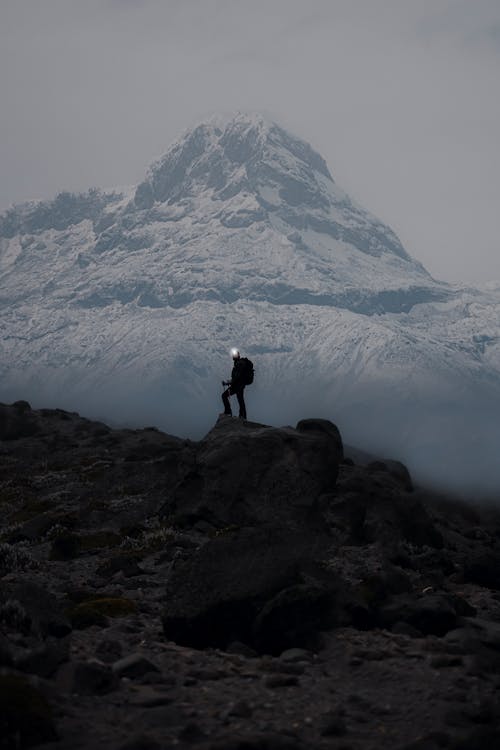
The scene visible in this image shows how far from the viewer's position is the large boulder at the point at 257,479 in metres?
34.8

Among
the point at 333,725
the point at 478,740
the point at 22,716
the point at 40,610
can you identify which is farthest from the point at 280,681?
the point at 40,610

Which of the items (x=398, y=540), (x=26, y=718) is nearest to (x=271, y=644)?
(x=26, y=718)

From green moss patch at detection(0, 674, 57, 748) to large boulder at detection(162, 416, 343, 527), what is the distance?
20308 mm

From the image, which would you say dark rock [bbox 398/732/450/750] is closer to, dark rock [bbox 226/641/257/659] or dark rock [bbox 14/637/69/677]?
dark rock [bbox 226/641/257/659]

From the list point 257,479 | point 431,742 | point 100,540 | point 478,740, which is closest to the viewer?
point 478,740

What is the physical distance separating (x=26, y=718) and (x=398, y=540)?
28107mm

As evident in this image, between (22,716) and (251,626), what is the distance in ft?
24.7

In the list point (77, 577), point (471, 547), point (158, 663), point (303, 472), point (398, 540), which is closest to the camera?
point (158, 663)

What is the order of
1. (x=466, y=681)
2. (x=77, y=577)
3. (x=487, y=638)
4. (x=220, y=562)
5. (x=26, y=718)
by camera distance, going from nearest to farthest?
(x=26, y=718) → (x=466, y=681) → (x=487, y=638) → (x=220, y=562) → (x=77, y=577)

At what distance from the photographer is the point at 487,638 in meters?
19.7

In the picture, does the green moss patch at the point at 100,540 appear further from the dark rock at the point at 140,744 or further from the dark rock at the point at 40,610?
the dark rock at the point at 140,744

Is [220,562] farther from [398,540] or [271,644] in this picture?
[398,540]

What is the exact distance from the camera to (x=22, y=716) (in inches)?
524

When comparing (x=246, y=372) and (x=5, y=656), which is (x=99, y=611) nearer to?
(x=5, y=656)
